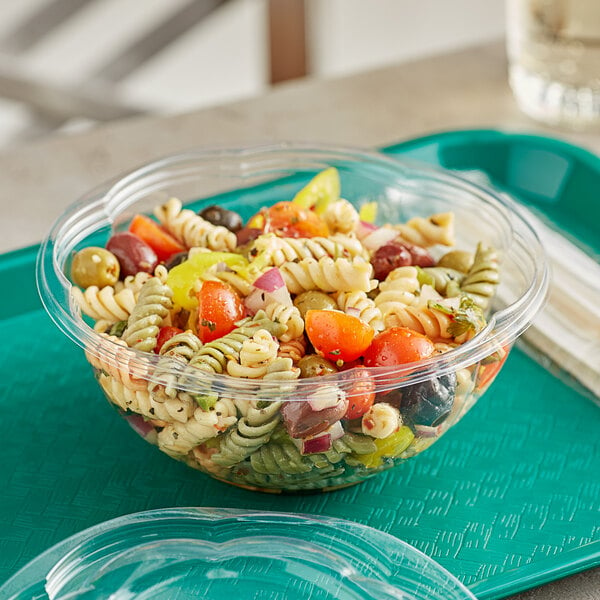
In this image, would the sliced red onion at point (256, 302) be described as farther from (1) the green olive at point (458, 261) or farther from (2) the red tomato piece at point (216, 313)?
(1) the green olive at point (458, 261)

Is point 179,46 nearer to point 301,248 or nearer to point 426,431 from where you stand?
point 301,248

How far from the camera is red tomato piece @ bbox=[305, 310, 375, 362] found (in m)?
1.02

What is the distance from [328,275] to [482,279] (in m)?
0.21

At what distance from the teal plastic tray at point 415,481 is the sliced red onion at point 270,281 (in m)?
0.24

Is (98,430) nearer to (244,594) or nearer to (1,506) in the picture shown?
(1,506)

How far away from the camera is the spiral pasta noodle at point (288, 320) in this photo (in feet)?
3.46

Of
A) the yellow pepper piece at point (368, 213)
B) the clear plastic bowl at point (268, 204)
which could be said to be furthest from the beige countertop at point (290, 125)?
the yellow pepper piece at point (368, 213)

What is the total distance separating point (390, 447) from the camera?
1.03m

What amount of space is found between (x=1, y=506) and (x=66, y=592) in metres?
0.21

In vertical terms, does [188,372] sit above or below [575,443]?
above

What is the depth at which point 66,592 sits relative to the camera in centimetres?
96

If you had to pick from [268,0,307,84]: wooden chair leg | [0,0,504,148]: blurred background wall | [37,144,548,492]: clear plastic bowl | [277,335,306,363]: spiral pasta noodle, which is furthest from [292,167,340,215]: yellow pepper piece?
[268,0,307,84]: wooden chair leg

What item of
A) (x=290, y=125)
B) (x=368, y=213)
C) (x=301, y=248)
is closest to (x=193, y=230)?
(x=301, y=248)

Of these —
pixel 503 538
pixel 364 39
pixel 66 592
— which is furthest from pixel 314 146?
pixel 364 39
